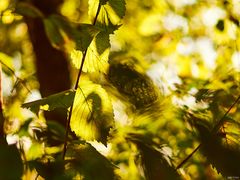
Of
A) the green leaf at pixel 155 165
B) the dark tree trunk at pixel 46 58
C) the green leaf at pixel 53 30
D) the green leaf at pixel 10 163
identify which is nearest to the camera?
the green leaf at pixel 10 163

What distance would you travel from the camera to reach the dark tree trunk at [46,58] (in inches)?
93.9

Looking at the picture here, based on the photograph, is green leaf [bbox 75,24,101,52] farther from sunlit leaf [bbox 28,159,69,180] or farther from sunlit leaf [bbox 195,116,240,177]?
sunlit leaf [bbox 195,116,240,177]

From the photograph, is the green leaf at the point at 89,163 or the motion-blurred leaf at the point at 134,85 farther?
the motion-blurred leaf at the point at 134,85

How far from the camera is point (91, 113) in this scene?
702 millimetres

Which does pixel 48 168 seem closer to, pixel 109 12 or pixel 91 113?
pixel 91 113

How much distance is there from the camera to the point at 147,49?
347cm

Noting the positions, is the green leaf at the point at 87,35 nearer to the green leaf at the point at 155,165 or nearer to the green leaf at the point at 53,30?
the green leaf at the point at 155,165

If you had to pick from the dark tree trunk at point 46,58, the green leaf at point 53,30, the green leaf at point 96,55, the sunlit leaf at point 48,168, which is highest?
the green leaf at point 96,55

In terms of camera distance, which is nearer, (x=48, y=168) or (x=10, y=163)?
(x=10, y=163)

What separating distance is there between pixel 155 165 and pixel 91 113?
0.56 feet

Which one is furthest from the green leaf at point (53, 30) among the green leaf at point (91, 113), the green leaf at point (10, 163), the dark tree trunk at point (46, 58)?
the dark tree trunk at point (46, 58)

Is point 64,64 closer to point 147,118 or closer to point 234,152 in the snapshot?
point 147,118

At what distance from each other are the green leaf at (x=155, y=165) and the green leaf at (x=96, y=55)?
0.68 ft

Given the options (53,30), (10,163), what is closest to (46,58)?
(53,30)
